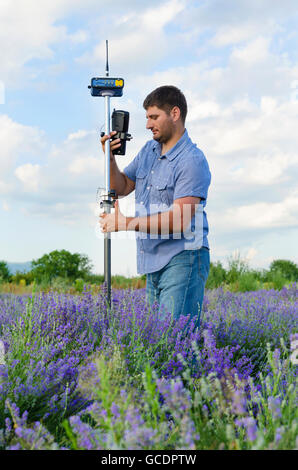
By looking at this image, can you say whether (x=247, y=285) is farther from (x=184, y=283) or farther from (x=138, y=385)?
(x=138, y=385)

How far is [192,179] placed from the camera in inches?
144

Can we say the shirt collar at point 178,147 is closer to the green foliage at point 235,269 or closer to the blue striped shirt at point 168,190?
the blue striped shirt at point 168,190

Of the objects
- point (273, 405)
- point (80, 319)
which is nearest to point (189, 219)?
point (80, 319)

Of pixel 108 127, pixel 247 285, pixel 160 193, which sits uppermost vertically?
pixel 108 127

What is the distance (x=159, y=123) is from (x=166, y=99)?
0.61ft

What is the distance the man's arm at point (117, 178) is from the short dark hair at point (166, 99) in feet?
1.31

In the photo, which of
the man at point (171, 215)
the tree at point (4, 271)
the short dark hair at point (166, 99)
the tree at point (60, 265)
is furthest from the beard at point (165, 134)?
the tree at point (4, 271)

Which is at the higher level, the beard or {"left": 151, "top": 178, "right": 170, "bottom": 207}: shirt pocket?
the beard

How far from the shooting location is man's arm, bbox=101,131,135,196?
4133 millimetres

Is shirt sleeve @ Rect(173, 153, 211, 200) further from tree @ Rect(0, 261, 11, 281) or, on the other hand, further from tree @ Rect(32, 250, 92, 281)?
tree @ Rect(0, 261, 11, 281)

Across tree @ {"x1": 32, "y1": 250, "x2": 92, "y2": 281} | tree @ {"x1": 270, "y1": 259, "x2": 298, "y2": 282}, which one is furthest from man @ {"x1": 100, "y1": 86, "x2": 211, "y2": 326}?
tree @ {"x1": 270, "y1": 259, "x2": 298, "y2": 282}

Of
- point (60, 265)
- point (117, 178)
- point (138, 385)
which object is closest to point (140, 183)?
point (117, 178)

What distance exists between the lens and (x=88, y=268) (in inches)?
465

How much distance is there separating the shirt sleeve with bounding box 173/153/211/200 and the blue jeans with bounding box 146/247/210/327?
0.43 meters
